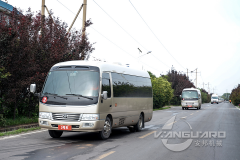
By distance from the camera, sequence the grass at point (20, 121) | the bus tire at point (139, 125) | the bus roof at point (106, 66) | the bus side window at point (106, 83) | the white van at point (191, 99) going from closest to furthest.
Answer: the bus side window at point (106, 83) → the bus roof at point (106, 66) → the grass at point (20, 121) → the bus tire at point (139, 125) → the white van at point (191, 99)

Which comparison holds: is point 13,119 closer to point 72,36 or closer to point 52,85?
point 52,85

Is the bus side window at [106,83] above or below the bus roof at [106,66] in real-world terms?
below

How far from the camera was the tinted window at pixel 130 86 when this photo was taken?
461 inches

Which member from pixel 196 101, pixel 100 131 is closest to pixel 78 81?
pixel 100 131

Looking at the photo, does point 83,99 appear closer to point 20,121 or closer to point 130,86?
point 130,86

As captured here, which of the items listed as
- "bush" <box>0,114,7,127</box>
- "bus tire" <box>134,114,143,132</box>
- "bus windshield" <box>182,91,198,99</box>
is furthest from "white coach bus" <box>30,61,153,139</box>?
"bus windshield" <box>182,91,198,99</box>

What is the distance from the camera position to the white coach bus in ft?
31.9

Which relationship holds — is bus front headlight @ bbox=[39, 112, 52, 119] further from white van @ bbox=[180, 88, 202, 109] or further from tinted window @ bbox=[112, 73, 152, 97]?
white van @ bbox=[180, 88, 202, 109]

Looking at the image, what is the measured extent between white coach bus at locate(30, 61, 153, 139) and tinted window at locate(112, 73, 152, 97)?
38mm

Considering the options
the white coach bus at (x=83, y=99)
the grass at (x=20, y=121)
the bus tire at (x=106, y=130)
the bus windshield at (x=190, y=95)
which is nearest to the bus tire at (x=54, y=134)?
the white coach bus at (x=83, y=99)

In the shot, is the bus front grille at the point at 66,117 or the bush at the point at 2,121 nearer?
the bus front grille at the point at 66,117

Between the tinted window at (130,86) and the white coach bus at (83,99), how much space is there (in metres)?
0.04

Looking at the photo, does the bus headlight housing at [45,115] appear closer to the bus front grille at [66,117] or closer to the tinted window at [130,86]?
the bus front grille at [66,117]

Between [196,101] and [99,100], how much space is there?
34.4 meters
